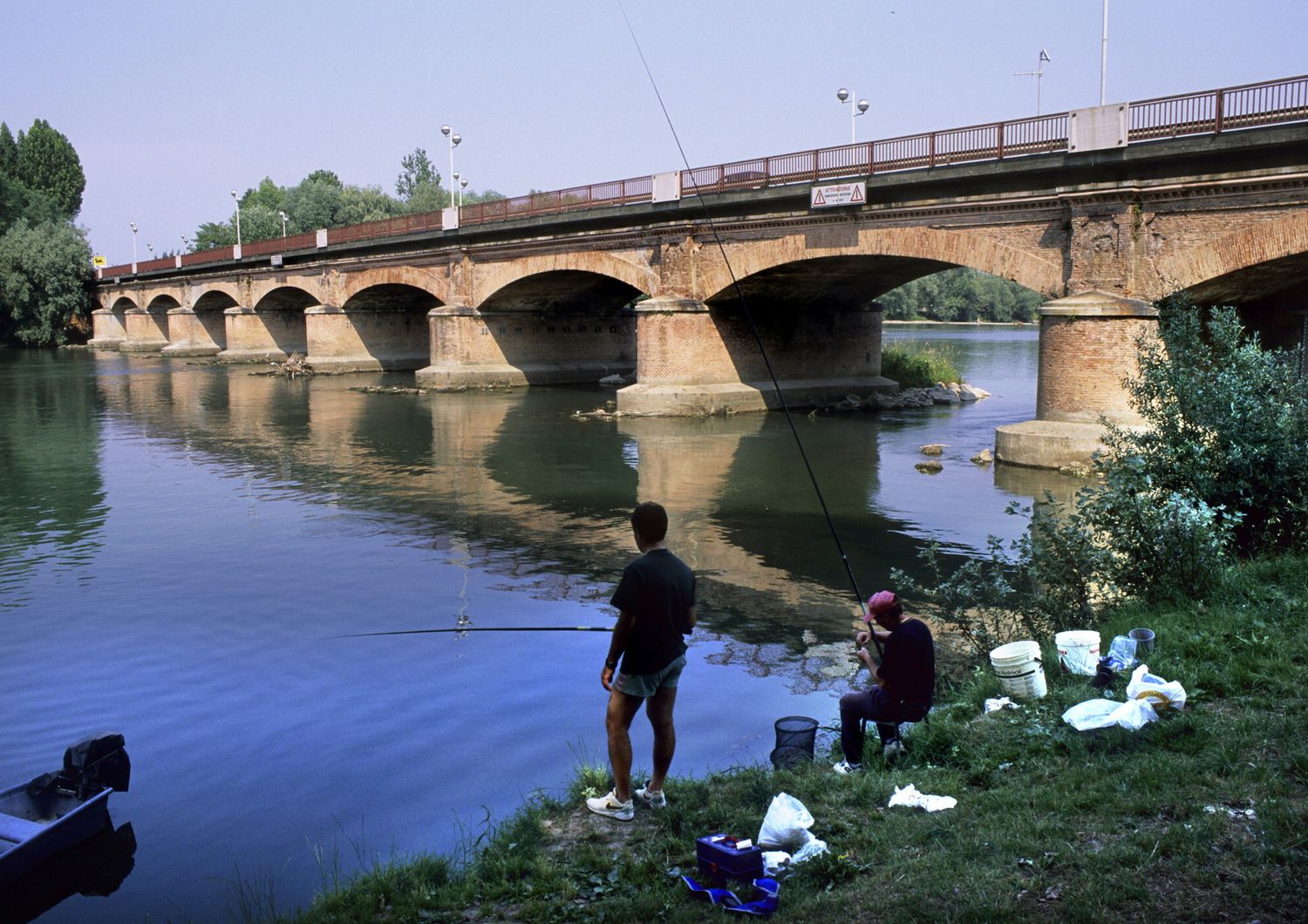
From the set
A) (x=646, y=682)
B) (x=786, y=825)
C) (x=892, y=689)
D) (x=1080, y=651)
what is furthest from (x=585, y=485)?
(x=786, y=825)

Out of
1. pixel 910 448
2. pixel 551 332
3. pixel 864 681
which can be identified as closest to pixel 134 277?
pixel 551 332

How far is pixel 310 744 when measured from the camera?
23.2ft

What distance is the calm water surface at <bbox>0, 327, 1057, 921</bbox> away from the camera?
6246mm

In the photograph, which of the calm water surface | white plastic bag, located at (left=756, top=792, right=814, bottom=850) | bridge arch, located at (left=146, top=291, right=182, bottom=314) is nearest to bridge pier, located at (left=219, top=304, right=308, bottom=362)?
bridge arch, located at (left=146, top=291, right=182, bottom=314)

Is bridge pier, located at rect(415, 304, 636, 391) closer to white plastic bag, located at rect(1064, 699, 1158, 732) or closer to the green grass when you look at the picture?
the green grass

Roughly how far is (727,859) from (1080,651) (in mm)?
3296

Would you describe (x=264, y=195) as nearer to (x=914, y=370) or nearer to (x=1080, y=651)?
(x=914, y=370)

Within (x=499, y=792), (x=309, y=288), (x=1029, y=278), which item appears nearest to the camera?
(x=499, y=792)

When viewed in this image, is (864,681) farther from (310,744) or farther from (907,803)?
(310,744)

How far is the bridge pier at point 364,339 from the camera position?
4469 cm

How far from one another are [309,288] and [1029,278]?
3541cm

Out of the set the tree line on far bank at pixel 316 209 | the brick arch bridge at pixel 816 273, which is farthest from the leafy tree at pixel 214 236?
the brick arch bridge at pixel 816 273

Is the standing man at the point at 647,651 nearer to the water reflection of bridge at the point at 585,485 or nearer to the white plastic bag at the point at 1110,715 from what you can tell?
the white plastic bag at the point at 1110,715

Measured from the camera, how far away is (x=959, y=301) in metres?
90.0
